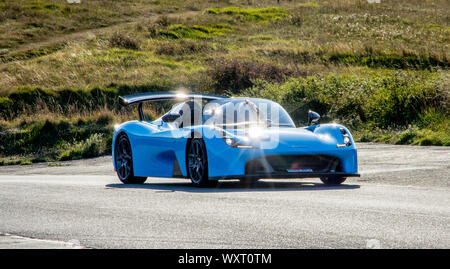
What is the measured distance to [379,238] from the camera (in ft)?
20.7

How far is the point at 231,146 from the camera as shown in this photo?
10.5m

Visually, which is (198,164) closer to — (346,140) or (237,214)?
(346,140)

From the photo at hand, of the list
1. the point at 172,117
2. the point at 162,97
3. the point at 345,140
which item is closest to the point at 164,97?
the point at 162,97

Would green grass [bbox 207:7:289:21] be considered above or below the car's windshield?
below

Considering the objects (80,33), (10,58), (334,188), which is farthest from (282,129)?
(80,33)

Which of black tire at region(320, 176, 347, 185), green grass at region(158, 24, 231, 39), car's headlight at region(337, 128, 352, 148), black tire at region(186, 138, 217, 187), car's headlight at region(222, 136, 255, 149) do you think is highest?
car's headlight at region(222, 136, 255, 149)

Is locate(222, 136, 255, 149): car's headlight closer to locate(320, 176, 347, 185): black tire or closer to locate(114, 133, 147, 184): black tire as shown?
locate(320, 176, 347, 185): black tire

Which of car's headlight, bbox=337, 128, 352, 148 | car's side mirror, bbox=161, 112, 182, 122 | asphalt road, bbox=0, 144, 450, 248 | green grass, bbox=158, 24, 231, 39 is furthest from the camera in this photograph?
green grass, bbox=158, 24, 231, 39

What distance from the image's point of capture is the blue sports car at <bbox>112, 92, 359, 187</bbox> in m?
10.5

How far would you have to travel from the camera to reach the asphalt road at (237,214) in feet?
21.0

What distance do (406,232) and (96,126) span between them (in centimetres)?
2107

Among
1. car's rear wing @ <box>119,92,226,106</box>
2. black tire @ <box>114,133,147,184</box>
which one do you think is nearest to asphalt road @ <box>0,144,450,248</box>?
black tire @ <box>114,133,147,184</box>

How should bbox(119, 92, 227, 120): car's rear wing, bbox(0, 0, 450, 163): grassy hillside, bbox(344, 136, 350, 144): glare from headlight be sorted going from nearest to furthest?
bbox(344, 136, 350, 144): glare from headlight → bbox(119, 92, 227, 120): car's rear wing → bbox(0, 0, 450, 163): grassy hillside

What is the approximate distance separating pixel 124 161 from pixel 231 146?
2.91 meters
